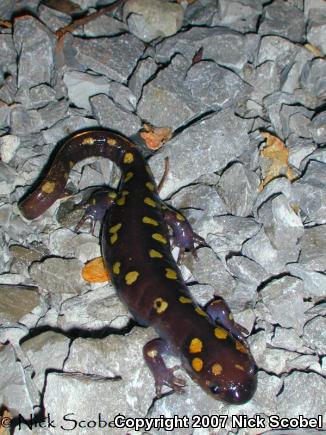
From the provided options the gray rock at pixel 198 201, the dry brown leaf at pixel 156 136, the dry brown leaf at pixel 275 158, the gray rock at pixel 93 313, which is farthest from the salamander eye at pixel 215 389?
the dry brown leaf at pixel 156 136

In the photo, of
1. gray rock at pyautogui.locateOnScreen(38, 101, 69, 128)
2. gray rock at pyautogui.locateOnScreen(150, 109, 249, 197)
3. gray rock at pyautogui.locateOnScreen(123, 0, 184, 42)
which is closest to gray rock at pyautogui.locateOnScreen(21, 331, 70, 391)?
gray rock at pyautogui.locateOnScreen(150, 109, 249, 197)

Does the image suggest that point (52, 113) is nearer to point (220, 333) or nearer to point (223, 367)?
point (220, 333)

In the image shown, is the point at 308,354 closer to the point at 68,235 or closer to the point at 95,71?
the point at 68,235

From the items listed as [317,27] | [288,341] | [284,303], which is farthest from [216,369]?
[317,27]

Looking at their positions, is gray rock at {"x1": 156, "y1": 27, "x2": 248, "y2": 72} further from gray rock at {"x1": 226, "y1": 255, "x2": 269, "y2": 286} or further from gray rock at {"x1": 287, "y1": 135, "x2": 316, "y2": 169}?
gray rock at {"x1": 226, "y1": 255, "x2": 269, "y2": 286}

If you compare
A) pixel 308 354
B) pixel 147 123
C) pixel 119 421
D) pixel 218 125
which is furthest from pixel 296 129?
pixel 119 421

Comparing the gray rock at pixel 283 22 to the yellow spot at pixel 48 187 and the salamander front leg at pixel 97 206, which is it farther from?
the yellow spot at pixel 48 187

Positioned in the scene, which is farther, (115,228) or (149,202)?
(149,202)
